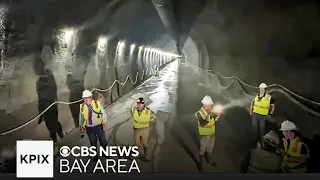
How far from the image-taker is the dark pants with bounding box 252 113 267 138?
320 cm

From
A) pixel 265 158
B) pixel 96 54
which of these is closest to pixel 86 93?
pixel 96 54

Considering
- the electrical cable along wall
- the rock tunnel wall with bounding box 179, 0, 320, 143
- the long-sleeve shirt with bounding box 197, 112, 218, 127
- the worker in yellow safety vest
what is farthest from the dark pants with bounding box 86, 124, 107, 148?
the rock tunnel wall with bounding box 179, 0, 320, 143

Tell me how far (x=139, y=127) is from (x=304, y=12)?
142 centimetres

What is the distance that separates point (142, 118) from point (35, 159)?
0.80 m

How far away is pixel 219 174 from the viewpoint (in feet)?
10.6

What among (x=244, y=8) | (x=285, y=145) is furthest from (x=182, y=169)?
(x=244, y=8)

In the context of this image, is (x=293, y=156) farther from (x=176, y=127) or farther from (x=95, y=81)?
(x=95, y=81)

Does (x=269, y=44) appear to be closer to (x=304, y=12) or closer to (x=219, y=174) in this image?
(x=304, y=12)

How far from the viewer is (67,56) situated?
3146mm

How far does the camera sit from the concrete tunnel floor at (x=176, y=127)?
3178mm

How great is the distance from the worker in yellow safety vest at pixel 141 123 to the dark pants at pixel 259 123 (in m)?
0.72

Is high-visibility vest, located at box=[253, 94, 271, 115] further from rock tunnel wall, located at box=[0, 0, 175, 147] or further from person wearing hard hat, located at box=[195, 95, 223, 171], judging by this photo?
rock tunnel wall, located at box=[0, 0, 175, 147]

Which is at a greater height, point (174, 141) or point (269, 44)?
point (269, 44)

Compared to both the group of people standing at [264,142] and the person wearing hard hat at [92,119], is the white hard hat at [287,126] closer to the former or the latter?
the group of people standing at [264,142]
